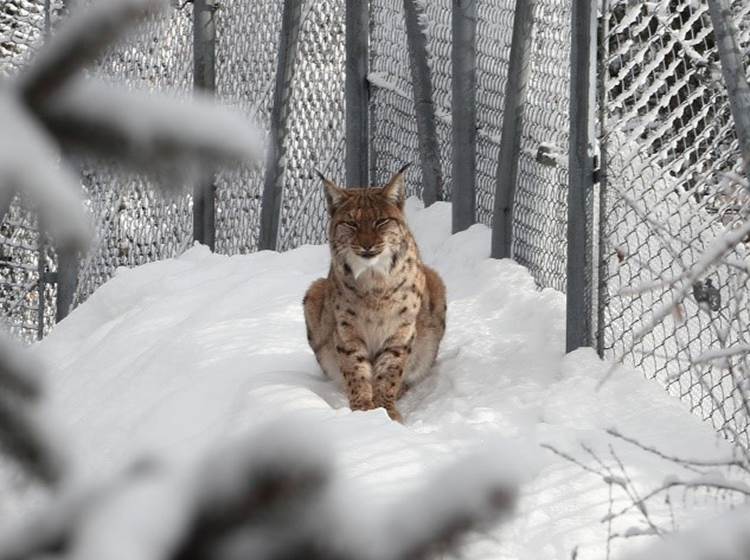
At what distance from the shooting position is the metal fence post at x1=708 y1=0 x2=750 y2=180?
432cm

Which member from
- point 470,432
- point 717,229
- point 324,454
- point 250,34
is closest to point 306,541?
point 324,454

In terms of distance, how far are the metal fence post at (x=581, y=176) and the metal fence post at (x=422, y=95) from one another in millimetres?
2120

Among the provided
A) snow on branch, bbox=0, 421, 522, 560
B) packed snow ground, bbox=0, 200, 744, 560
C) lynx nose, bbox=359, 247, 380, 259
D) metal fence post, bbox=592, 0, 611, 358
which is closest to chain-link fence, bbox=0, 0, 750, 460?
metal fence post, bbox=592, 0, 611, 358

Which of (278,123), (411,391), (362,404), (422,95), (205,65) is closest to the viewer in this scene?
(362,404)

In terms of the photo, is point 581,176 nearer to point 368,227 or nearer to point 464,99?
point 368,227

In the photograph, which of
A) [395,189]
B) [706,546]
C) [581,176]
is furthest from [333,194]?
[706,546]

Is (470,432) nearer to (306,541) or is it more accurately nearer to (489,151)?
(489,151)

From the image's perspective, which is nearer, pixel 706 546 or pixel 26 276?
pixel 706 546

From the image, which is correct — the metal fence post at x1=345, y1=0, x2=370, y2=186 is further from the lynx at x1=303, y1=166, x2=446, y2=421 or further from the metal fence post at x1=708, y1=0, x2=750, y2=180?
the metal fence post at x1=708, y1=0, x2=750, y2=180

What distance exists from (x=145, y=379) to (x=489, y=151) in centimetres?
231

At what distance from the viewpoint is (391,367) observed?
213 inches

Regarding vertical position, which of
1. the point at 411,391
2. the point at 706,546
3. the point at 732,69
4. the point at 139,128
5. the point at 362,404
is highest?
the point at 139,128

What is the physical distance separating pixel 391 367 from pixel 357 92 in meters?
3.15

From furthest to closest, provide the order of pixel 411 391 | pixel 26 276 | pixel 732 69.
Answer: pixel 26 276, pixel 411 391, pixel 732 69
